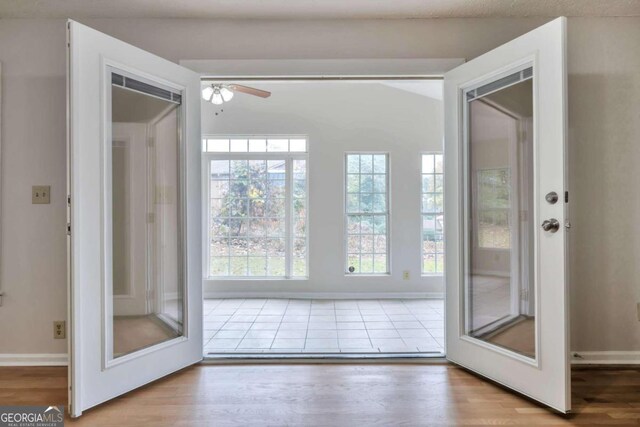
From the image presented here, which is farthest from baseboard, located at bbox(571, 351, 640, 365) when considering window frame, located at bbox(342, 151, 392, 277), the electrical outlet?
the electrical outlet

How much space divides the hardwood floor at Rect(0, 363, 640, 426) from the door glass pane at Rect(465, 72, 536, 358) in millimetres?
364

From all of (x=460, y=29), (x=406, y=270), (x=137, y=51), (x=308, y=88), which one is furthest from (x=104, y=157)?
(x=406, y=270)

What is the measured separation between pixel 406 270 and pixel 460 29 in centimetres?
319

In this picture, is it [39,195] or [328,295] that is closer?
[39,195]

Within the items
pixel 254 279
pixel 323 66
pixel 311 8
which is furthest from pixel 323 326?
pixel 311 8

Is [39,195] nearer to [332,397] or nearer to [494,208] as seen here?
[332,397]

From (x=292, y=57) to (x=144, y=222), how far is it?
1.49m

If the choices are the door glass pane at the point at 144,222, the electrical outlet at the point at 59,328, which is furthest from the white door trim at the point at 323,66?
the electrical outlet at the point at 59,328

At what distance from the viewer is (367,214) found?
5.02m

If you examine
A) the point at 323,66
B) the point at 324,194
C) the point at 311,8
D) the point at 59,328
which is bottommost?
the point at 59,328

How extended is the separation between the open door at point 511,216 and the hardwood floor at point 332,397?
20 centimetres

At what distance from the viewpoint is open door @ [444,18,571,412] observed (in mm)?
1850

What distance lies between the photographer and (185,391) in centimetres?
209

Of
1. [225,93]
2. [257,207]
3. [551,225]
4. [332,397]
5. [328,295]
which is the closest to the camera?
[551,225]
